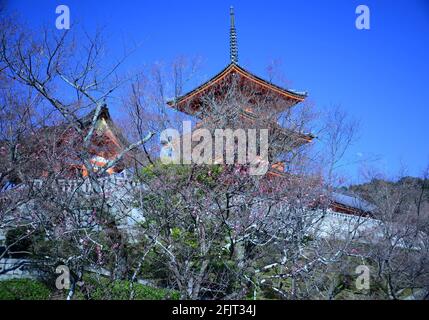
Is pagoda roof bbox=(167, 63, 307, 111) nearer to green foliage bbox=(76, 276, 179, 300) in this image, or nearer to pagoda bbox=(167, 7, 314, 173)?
pagoda bbox=(167, 7, 314, 173)

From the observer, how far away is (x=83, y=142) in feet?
27.3

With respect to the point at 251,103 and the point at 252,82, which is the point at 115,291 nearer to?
the point at 251,103

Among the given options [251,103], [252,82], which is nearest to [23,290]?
[251,103]

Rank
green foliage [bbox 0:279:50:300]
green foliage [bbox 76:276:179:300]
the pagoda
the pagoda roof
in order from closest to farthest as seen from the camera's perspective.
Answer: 1. green foliage [bbox 76:276:179:300]
2. green foliage [bbox 0:279:50:300]
3. the pagoda
4. the pagoda roof

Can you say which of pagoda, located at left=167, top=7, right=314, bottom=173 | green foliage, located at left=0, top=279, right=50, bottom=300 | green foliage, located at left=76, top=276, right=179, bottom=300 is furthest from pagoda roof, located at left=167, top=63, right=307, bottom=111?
green foliage, located at left=0, top=279, right=50, bottom=300

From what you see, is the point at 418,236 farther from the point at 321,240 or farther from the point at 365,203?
the point at 365,203

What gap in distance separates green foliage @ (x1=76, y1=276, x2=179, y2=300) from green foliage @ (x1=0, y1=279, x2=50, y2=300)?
2.66 feet

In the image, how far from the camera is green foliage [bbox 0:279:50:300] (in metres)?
6.66

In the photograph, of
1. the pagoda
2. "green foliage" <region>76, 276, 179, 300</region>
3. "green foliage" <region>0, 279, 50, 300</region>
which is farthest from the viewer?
the pagoda

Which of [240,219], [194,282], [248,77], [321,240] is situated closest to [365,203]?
[321,240]

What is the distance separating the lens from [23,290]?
6844 millimetres

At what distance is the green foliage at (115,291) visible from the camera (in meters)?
5.66

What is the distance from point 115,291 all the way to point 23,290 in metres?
2.12
